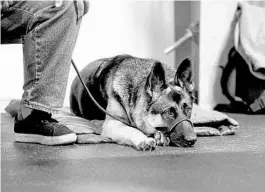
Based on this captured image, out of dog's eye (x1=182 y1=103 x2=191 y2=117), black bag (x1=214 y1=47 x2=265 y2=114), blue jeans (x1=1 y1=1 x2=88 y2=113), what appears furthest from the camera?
black bag (x1=214 y1=47 x2=265 y2=114)

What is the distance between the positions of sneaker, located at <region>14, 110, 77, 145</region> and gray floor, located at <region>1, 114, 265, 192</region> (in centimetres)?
4

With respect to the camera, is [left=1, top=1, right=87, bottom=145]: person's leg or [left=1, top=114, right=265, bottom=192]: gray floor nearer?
[left=1, top=114, right=265, bottom=192]: gray floor

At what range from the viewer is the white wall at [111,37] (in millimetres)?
3402

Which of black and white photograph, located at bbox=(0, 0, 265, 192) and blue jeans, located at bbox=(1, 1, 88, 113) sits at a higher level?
blue jeans, located at bbox=(1, 1, 88, 113)

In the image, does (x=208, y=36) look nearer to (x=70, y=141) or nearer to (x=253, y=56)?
(x=253, y=56)

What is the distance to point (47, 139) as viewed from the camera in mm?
2025

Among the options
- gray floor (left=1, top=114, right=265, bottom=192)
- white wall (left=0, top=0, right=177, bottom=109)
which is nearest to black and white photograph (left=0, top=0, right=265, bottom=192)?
gray floor (left=1, top=114, right=265, bottom=192)

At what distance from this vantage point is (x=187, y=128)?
79.2 inches

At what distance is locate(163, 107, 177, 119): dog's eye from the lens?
2055mm

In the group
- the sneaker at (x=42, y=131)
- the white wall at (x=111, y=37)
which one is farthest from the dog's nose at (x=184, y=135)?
the white wall at (x=111, y=37)

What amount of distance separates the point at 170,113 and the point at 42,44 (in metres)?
0.60

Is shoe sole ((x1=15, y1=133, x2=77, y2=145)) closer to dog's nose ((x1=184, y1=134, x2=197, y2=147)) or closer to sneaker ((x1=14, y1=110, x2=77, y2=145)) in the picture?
sneaker ((x1=14, y1=110, x2=77, y2=145))

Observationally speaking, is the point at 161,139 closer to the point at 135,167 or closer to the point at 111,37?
the point at 135,167

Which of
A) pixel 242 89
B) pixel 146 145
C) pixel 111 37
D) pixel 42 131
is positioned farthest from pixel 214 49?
pixel 42 131
